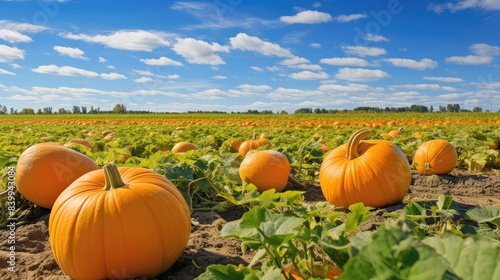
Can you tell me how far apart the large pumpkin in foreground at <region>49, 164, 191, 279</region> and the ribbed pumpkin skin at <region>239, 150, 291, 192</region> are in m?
1.86

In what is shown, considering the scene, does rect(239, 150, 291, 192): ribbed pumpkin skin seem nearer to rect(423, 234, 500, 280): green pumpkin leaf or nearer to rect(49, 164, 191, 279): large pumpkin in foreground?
rect(49, 164, 191, 279): large pumpkin in foreground

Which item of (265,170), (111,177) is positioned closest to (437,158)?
(265,170)

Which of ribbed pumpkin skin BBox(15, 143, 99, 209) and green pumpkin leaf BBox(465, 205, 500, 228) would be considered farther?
ribbed pumpkin skin BBox(15, 143, 99, 209)

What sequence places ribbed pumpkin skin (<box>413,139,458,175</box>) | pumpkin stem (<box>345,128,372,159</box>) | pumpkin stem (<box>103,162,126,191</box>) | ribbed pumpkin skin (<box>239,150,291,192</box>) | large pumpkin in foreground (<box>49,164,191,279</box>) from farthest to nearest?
ribbed pumpkin skin (<box>413,139,458,175</box>) < ribbed pumpkin skin (<box>239,150,291,192</box>) < pumpkin stem (<box>345,128,372,159</box>) < pumpkin stem (<box>103,162,126,191</box>) < large pumpkin in foreground (<box>49,164,191,279</box>)

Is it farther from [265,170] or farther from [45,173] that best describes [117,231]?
[265,170]

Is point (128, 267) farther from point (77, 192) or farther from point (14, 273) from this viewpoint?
point (14, 273)

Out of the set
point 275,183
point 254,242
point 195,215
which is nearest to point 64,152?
point 195,215

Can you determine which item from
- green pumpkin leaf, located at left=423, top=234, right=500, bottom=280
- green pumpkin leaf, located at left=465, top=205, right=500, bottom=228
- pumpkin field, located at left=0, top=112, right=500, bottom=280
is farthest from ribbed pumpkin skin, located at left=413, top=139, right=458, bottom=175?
green pumpkin leaf, located at left=423, top=234, right=500, bottom=280

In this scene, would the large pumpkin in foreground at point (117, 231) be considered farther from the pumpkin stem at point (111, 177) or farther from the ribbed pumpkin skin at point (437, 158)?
the ribbed pumpkin skin at point (437, 158)

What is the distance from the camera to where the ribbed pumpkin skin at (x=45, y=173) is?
3232mm

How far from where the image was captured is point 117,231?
202 cm

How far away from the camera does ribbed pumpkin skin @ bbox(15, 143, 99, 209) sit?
3.23 metres

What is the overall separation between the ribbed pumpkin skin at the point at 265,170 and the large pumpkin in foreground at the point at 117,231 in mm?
1865

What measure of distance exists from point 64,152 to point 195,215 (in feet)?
3.99
